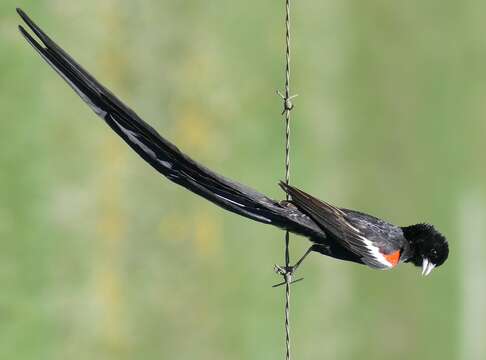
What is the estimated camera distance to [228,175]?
644 inches

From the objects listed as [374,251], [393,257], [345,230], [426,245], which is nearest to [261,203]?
[345,230]

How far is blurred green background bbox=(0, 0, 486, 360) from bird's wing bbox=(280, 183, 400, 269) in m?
5.88

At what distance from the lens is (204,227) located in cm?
1612

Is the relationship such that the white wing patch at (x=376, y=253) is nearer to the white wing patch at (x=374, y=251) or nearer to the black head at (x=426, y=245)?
the white wing patch at (x=374, y=251)

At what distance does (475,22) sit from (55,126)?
9276 mm

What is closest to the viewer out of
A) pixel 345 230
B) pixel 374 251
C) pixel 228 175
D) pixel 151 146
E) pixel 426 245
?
pixel 151 146

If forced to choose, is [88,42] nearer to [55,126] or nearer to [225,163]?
[55,126]

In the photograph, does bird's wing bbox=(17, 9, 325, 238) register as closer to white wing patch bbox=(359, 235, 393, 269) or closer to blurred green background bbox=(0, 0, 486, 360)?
white wing patch bbox=(359, 235, 393, 269)

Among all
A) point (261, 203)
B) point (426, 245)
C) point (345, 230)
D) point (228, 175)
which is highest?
point (228, 175)

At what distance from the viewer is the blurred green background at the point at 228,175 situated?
14969 millimetres

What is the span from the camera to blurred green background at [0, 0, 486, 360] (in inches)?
589

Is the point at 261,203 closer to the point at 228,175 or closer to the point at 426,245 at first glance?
the point at 426,245

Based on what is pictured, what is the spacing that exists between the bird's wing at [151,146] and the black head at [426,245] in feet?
6.58

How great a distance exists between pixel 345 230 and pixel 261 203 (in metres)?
1.13
